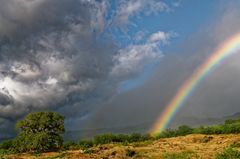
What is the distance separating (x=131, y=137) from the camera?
12600cm

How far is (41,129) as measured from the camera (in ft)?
308

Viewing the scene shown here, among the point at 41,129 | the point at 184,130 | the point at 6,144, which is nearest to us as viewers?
the point at 41,129

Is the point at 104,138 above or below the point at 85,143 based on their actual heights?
above

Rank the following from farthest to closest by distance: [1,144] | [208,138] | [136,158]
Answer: [1,144] < [208,138] < [136,158]

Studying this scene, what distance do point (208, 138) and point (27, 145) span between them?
4580cm

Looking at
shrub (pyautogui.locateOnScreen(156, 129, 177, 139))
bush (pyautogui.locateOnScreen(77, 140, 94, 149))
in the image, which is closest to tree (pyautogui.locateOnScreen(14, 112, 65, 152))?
bush (pyautogui.locateOnScreen(77, 140, 94, 149))

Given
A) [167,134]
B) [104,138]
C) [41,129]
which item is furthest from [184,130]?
[41,129]

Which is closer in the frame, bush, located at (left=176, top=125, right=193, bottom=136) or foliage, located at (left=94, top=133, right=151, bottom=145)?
foliage, located at (left=94, top=133, right=151, bottom=145)

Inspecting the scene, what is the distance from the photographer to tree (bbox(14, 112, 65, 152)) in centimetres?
9219

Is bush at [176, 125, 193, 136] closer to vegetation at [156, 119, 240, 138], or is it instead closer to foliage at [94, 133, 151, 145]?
vegetation at [156, 119, 240, 138]

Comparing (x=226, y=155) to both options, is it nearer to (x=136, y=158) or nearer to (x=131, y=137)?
(x=136, y=158)

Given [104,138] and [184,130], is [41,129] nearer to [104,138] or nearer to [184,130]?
[104,138]

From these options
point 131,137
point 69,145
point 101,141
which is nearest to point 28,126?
point 69,145

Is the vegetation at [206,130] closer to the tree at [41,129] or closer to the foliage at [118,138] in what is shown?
the foliage at [118,138]
